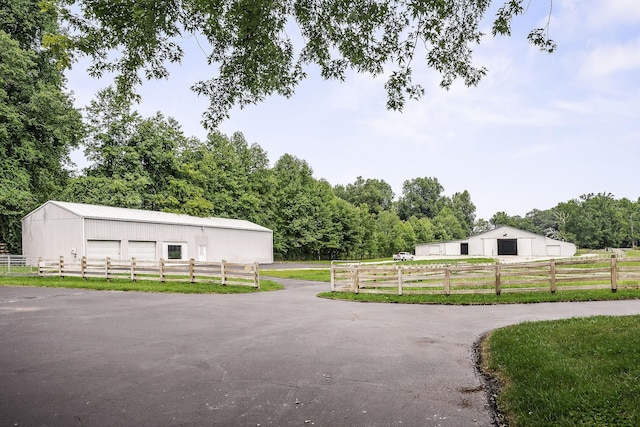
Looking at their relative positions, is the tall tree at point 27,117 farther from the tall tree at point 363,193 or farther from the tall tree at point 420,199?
the tall tree at point 420,199

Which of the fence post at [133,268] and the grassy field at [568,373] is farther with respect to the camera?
the fence post at [133,268]

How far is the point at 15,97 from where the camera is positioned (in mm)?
33188

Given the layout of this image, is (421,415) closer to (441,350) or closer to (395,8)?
(441,350)

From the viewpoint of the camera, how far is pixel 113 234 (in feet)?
89.5

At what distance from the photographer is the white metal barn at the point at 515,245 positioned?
58750mm

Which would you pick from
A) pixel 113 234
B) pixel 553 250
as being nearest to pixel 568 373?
pixel 113 234

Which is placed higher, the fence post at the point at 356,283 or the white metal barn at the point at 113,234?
the white metal barn at the point at 113,234

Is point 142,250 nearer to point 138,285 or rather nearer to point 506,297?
point 138,285

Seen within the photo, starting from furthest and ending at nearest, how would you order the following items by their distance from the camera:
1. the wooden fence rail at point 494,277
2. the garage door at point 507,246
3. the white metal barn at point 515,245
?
the garage door at point 507,246
the white metal barn at point 515,245
the wooden fence rail at point 494,277

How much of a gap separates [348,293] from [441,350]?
864 centimetres

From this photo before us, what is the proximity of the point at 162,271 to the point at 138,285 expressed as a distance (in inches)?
48.7

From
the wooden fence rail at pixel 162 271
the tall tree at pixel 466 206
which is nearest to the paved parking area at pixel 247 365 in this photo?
→ the wooden fence rail at pixel 162 271

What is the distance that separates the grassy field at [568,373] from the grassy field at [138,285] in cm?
1153

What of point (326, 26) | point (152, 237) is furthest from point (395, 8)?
point (152, 237)
